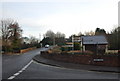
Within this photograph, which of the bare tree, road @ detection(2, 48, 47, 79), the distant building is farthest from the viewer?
the bare tree

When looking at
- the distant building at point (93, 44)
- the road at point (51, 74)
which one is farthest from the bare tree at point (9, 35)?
the road at point (51, 74)

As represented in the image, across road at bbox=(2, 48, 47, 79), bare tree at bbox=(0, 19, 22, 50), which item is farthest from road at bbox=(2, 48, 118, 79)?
bare tree at bbox=(0, 19, 22, 50)

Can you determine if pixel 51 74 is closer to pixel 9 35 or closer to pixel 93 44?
pixel 93 44

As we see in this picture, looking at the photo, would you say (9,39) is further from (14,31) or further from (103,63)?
(103,63)

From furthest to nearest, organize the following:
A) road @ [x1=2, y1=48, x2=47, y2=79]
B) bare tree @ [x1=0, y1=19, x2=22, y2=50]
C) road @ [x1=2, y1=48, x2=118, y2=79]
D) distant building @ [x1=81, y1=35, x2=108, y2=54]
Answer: bare tree @ [x1=0, y1=19, x2=22, y2=50], distant building @ [x1=81, y1=35, x2=108, y2=54], road @ [x1=2, y1=48, x2=47, y2=79], road @ [x1=2, y1=48, x2=118, y2=79]

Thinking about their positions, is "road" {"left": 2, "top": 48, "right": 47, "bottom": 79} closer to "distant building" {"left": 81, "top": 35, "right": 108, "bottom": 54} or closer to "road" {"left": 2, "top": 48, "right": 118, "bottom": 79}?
"road" {"left": 2, "top": 48, "right": 118, "bottom": 79}

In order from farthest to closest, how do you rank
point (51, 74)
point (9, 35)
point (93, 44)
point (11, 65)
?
point (9, 35) → point (93, 44) → point (11, 65) → point (51, 74)

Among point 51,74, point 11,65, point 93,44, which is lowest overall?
point 11,65

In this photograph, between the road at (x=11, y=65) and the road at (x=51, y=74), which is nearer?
the road at (x=51, y=74)

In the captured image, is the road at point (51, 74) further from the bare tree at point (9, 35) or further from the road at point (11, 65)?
the bare tree at point (9, 35)

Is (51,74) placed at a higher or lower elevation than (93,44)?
lower

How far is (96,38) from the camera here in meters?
43.5

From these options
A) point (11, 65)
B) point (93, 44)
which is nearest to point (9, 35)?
point (93, 44)

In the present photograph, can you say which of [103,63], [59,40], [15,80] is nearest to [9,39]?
[103,63]
